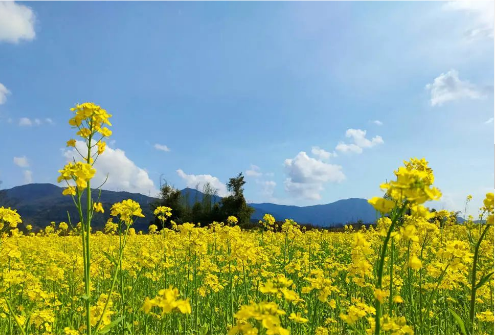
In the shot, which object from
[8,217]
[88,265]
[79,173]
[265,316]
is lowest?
[265,316]

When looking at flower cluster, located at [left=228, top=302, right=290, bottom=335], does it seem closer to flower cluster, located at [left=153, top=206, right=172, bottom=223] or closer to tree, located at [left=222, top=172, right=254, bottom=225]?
flower cluster, located at [left=153, top=206, right=172, bottom=223]

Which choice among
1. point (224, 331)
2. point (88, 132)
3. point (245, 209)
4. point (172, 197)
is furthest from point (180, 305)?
point (172, 197)

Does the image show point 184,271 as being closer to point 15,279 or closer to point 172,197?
point 15,279

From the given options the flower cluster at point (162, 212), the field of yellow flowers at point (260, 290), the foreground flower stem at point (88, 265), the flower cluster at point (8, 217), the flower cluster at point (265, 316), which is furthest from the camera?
the flower cluster at point (162, 212)

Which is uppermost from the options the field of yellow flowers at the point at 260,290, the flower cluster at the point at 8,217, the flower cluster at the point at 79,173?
the flower cluster at the point at 79,173

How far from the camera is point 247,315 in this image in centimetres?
159

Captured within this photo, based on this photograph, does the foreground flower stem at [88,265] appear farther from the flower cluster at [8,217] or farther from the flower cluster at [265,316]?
the flower cluster at [8,217]

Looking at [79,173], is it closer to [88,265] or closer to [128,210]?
[88,265]

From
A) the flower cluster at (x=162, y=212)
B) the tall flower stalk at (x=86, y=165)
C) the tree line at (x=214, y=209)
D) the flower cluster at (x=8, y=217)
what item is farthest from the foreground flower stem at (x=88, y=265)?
the tree line at (x=214, y=209)

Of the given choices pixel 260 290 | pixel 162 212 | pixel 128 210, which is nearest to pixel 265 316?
pixel 260 290

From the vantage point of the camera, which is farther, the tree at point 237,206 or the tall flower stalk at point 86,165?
the tree at point 237,206

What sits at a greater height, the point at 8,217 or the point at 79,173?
the point at 79,173

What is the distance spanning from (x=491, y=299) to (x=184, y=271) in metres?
4.79

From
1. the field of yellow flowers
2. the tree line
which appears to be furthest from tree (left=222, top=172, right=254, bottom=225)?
the field of yellow flowers
